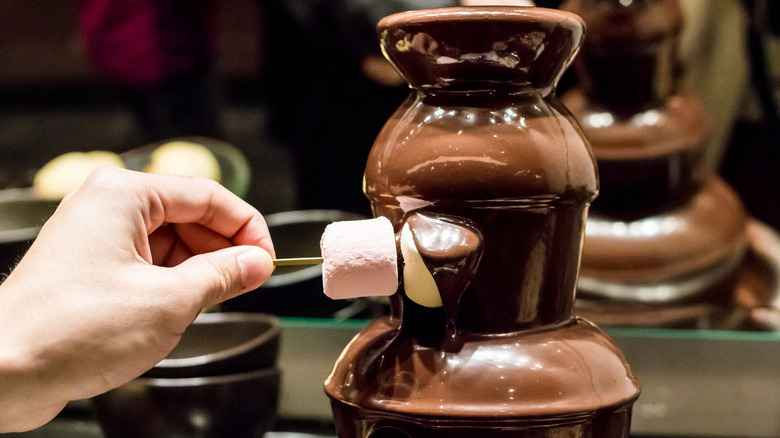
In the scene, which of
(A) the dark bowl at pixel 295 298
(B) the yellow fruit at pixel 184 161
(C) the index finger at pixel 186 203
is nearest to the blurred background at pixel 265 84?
(B) the yellow fruit at pixel 184 161

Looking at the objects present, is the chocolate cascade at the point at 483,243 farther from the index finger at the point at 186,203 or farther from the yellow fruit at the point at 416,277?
the index finger at the point at 186,203

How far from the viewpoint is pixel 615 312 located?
0.75m

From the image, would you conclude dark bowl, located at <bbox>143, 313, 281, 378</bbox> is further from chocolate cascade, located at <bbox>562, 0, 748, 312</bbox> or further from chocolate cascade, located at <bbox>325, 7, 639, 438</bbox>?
chocolate cascade, located at <bbox>562, 0, 748, 312</bbox>

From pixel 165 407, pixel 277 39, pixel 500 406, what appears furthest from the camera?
Result: pixel 277 39

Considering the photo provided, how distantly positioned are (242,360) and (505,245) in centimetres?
25

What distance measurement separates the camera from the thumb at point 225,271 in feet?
1.44

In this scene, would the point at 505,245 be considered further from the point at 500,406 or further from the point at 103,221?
the point at 103,221

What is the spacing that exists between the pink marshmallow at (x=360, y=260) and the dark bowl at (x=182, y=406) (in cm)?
19

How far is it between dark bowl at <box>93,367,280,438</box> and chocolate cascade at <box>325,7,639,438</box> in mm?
135

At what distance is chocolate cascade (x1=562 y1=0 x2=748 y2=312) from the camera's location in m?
0.75

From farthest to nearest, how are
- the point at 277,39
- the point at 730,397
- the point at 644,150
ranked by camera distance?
1. the point at 277,39
2. the point at 644,150
3. the point at 730,397

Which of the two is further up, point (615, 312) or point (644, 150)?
point (644, 150)

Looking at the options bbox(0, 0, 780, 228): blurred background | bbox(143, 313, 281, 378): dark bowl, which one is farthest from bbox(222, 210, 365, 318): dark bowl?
bbox(0, 0, 780, 228): blurred background

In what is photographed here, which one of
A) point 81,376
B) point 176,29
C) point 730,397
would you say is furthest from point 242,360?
point 176,29
